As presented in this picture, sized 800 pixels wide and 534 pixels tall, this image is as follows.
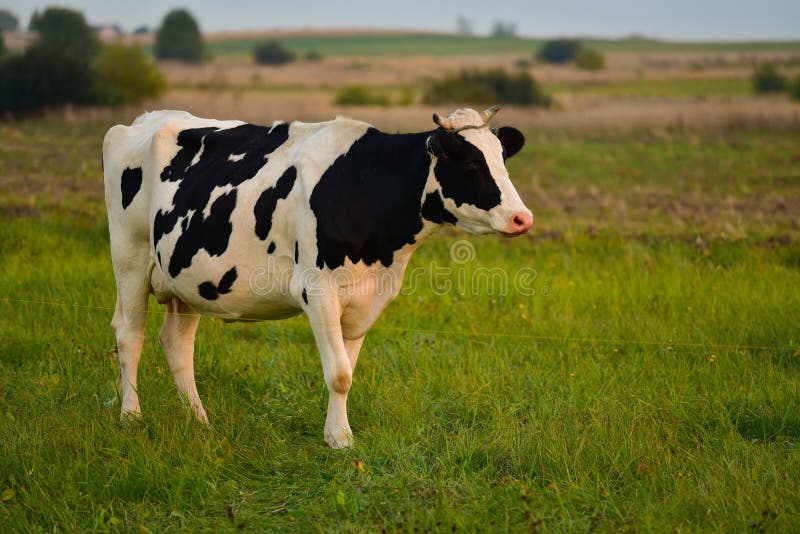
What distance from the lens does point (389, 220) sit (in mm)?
5562

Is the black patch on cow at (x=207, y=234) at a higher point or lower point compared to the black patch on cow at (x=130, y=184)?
lower

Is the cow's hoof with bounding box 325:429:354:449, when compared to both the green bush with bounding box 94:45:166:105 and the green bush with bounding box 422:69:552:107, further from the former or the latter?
the green bush with bounding box 422:69:552:107

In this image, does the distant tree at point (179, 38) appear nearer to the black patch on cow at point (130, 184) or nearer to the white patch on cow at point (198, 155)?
the black patch on cow at point (130, 184)

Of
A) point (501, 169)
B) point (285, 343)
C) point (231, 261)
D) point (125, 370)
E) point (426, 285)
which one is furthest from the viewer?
point (426, 285)

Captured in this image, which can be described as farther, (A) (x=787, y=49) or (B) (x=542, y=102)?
(A) (x=787, y=49)

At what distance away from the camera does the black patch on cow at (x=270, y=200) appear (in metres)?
5.69

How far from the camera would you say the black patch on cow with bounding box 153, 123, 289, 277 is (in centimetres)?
588

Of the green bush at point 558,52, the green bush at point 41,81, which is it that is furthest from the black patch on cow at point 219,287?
the green bush at point 558,52

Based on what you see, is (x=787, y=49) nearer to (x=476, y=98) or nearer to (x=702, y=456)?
(x=476, y=98)

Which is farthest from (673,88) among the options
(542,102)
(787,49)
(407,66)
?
(787,49)

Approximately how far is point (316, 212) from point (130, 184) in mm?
1691

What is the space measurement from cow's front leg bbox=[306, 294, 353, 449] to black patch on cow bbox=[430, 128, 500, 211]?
101 centimetres

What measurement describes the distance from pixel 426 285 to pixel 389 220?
13.2 feet

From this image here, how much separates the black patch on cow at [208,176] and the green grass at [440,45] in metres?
107
